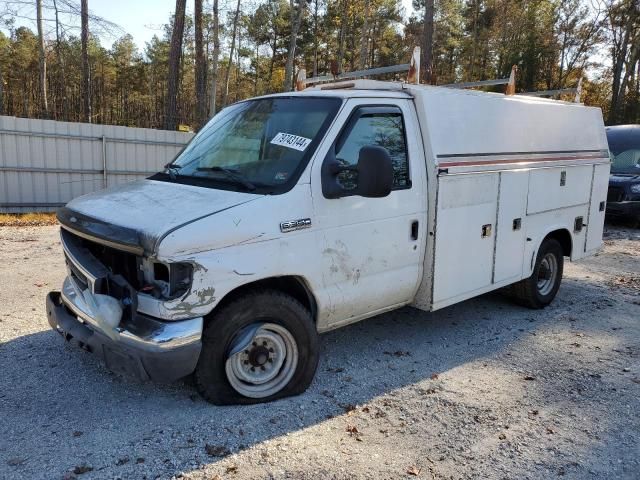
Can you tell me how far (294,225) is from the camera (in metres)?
A: 3.69

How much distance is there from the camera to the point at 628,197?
40.8ft

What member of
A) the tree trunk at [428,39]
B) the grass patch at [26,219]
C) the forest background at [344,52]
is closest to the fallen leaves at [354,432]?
the grass patch at [26,219]

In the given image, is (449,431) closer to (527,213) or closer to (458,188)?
(458,188)

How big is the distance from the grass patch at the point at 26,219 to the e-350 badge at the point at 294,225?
365 inches

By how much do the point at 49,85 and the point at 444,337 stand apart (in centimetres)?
3955

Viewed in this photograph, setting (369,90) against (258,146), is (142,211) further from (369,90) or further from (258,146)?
(369,90)

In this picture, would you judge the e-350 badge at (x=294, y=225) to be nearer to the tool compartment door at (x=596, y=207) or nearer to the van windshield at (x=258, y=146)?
the van windshield at (x=258, y=146)

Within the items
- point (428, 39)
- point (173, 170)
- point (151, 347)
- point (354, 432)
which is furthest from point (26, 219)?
point (428, 39)

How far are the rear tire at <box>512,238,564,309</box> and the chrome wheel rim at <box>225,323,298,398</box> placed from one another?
3.46m

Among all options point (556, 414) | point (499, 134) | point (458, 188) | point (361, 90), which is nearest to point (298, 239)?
point (361, 90)

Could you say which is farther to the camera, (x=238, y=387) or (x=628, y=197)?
(x=628, y=197)

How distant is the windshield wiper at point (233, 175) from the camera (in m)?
3.78

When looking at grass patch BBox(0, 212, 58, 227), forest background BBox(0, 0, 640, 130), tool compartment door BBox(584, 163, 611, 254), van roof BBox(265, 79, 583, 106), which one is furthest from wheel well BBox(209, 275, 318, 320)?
forest background BBox(0, 0, 640, 130)

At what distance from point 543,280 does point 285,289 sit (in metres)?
3.93
